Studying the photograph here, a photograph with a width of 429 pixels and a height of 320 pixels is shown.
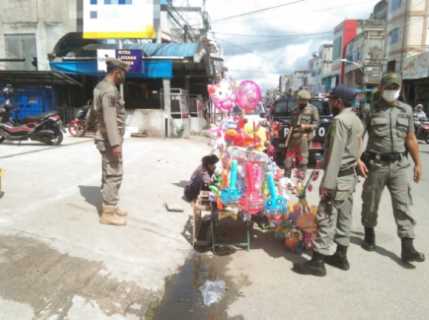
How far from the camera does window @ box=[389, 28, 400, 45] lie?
34719 mm

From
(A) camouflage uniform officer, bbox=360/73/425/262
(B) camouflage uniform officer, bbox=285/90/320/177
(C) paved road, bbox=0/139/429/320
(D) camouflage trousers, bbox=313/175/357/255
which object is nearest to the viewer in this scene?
(C) paved road, bbox=0/139/429/320

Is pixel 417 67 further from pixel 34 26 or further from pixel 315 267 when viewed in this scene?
pixel 315 267

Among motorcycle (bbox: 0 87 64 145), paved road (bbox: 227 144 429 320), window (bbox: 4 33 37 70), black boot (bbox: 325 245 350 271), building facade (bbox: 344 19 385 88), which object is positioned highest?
building facade (bbox: 344 19 385 88)

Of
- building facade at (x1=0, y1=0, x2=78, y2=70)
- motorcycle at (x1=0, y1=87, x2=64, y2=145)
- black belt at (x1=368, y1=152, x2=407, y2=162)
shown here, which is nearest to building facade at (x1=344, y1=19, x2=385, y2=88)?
building facade at (x1=0, y1=0, x2=78, y2=70)

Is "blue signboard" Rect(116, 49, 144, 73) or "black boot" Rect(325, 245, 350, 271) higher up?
"blue signboard" Rect(116, 49, 144, 73)

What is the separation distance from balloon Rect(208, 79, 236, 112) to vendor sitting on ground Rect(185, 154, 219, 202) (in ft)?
2.41

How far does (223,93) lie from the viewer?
A: 435 cm

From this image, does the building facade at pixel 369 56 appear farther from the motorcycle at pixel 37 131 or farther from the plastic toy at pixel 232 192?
the plastic toy at pixel 232 192

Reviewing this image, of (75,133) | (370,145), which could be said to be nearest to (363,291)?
(370,145)

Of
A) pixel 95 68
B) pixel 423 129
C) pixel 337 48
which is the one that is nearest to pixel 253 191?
pixel 95 68

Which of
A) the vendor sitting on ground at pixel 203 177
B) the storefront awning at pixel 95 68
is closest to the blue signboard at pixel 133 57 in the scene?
the storefront awning at pixel 95 68

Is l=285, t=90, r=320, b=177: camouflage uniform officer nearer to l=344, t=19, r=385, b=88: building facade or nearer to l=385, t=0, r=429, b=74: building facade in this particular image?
l=385, t=0, r=429, b=74: building facade

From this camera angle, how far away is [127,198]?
18.2 ft

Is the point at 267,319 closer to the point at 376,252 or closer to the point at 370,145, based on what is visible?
the point at 376,252
